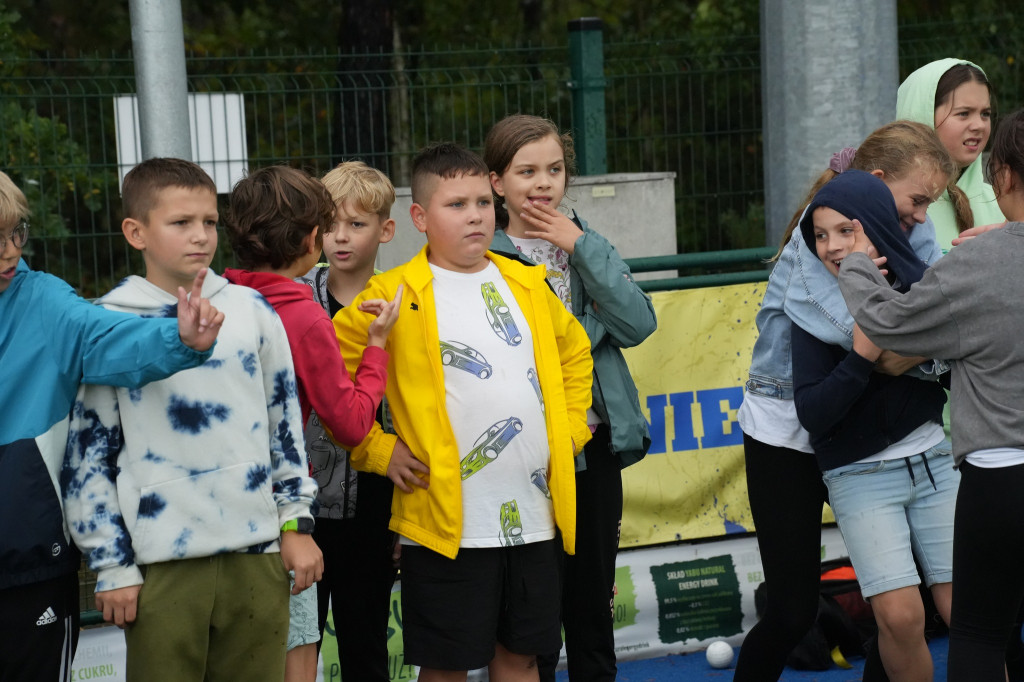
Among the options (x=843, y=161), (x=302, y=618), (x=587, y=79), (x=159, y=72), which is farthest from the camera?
(x=587, y=79)

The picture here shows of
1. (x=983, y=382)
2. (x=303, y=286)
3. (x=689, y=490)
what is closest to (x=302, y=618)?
(x=303, y=286)

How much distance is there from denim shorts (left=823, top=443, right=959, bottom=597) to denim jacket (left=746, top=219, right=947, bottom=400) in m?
0.29

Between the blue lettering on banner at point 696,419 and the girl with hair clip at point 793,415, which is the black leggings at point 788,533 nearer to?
the girl with hair clip at point 793,415

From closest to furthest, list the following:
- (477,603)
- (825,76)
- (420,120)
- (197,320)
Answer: (197,320)
(477,603)
(825,76)
(420,120)

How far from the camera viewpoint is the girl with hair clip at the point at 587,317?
12.7 feet

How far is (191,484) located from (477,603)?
91 centimetres

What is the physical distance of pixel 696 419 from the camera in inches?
209

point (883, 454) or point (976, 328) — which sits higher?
point (976, 328)

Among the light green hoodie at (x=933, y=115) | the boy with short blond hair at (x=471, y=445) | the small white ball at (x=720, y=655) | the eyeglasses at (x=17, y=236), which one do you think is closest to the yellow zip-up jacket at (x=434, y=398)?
the boy with short blond hair at (x=471, y=445)

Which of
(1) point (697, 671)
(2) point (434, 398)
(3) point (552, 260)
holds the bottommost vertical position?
(1) point (697, 671)

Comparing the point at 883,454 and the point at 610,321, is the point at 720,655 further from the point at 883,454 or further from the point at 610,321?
the point at 610,321

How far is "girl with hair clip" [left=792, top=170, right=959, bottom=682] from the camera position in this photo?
3578 mm

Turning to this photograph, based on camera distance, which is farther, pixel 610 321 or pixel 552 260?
pixel 552 260

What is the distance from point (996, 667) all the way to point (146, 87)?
355 cm
